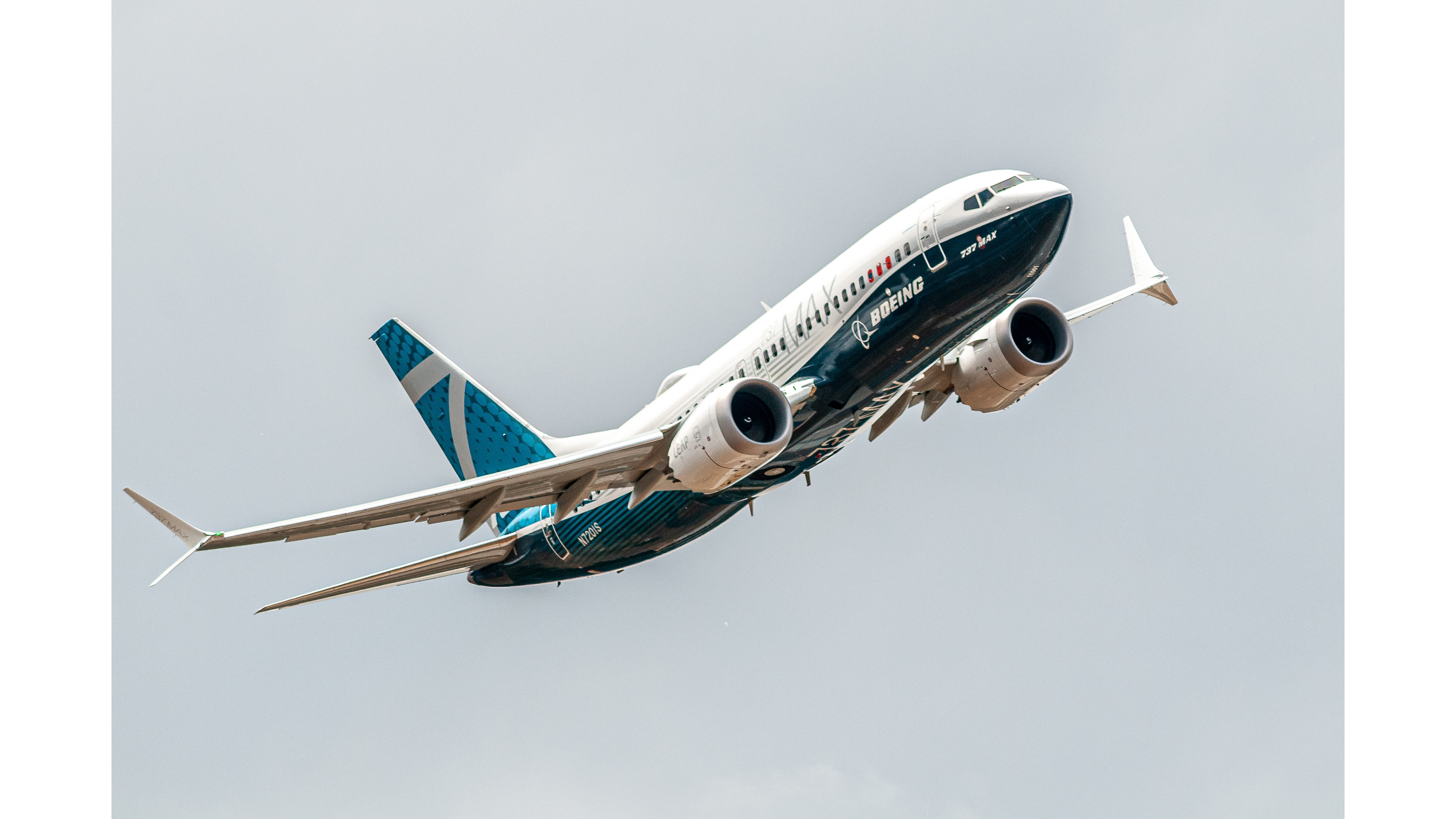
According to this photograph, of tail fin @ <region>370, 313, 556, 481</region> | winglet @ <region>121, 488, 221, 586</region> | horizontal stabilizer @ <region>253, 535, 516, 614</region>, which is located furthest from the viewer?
tail fin @ <region>370, 313, 556, 481</region>

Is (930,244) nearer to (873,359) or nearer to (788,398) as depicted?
(873,359)

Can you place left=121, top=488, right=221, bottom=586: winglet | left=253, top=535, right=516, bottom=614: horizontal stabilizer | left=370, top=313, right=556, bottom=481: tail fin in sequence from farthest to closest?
left=370, top=313, right=556, bottom=481: tail fin → left=253, top=535, right=516, bottom=614: horizontal stabilizer → left=121, top=488, right=221, bottom=586: winglet

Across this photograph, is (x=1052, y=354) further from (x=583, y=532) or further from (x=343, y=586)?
(x=343, y=586)

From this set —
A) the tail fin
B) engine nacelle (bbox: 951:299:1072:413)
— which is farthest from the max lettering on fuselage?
the tail fin

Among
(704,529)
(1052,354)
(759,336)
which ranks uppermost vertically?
(759,336)

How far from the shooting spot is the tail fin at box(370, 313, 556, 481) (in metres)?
43.2

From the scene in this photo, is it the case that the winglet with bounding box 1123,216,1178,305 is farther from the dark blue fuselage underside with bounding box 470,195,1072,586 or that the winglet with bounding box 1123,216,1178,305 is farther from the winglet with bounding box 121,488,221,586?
the winglet with bounding box 121,488,221,586

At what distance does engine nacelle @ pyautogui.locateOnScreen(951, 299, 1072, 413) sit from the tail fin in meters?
12.0

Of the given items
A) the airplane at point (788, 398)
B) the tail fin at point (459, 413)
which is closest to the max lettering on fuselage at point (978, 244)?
the airplane at point (788, 398)

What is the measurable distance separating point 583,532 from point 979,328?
452 inches

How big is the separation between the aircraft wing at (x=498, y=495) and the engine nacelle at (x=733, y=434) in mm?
1514

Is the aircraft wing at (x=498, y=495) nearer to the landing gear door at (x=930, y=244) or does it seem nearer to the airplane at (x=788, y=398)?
the airplane at (x=788, y=398)

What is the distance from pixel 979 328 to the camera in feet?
122

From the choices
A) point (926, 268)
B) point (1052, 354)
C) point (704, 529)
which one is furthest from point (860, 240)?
point (704, 529)
